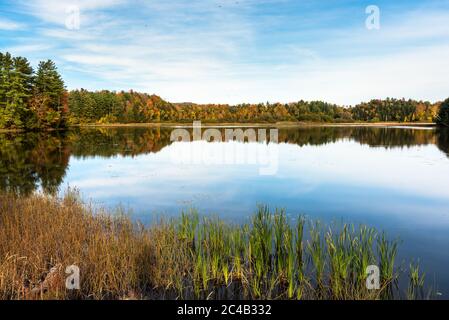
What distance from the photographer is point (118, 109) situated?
10762 cm

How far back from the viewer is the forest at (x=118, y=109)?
2226 inches

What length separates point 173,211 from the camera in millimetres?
12922

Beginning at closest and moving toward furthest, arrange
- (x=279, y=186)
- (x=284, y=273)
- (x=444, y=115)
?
(x=284, y=273) < (x=279, y=186) < (x=444, y=115)

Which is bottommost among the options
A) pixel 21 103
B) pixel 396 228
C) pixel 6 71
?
pixel 396 228

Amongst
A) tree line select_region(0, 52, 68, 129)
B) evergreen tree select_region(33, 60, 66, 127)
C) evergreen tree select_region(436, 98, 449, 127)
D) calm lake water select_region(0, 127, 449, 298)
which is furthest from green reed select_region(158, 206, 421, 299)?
evergreen tree select_region(436, 98, 449, 127)

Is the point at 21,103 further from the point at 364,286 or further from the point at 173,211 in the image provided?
the point at 364,286

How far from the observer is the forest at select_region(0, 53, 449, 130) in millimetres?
56531

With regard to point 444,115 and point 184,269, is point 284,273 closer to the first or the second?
point 184,269

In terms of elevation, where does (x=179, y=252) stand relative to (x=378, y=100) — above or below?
below

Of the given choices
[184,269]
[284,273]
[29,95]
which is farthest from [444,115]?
[184,269]
